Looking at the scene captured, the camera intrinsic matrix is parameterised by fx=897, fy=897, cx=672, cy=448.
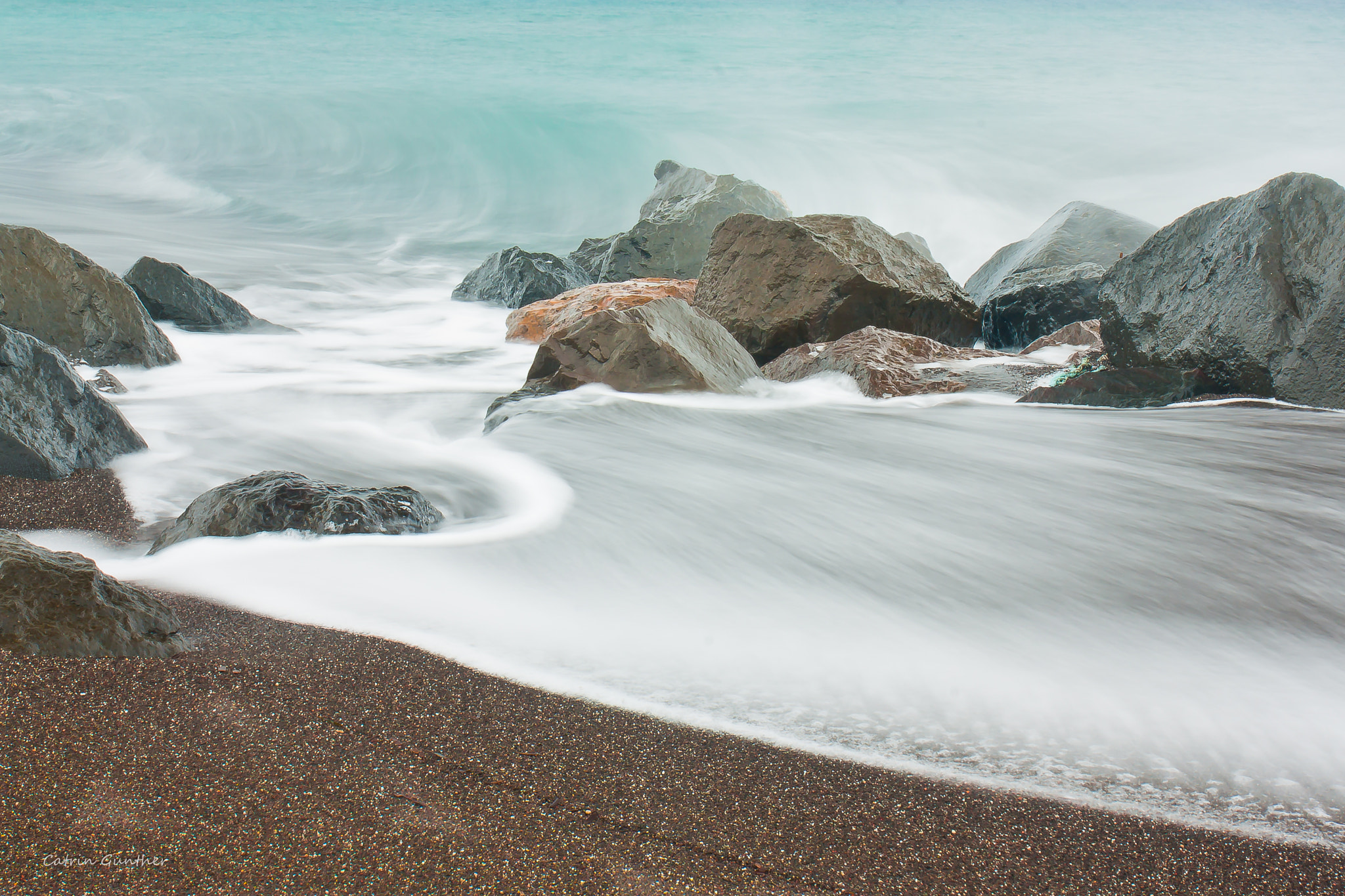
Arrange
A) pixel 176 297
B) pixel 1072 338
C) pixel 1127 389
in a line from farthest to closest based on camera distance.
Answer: pixel 176 297 → pixel 1072 338 → pixel 1127 389

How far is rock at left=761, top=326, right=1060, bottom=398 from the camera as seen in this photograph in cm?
556

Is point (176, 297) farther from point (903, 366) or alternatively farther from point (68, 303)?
point (903, 366)

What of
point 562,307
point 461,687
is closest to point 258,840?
point 461,687

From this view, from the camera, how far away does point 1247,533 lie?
10.4 ft

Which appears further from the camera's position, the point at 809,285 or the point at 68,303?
the point at 809,285

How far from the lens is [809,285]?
6629 mm

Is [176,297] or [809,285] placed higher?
[809,285]

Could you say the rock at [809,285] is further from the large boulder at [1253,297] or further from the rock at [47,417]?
the rock at [47,417]

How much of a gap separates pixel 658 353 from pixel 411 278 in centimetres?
954

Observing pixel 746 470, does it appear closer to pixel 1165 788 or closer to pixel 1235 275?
pixel 1165 788

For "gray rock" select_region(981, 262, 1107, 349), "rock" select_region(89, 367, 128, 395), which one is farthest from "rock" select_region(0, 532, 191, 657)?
"gray rock" select_region(981, 262, 1107, 349)

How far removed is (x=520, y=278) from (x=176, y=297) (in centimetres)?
399

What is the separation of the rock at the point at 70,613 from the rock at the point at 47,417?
164 centimetres

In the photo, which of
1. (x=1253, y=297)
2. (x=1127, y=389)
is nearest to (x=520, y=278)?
(x=1127, y=389)
